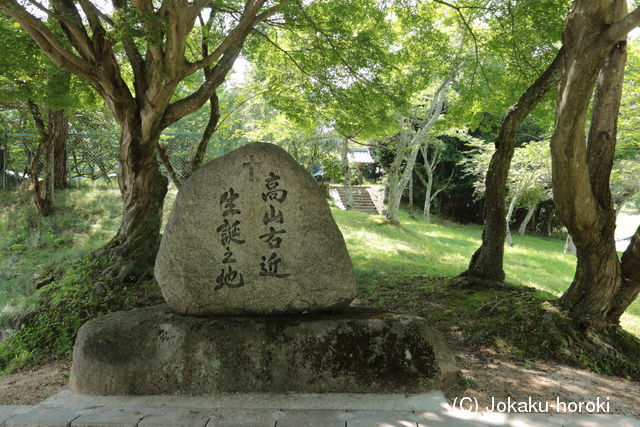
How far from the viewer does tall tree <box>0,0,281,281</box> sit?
562cm

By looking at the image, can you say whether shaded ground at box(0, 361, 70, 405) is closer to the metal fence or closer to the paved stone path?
the paved stone path

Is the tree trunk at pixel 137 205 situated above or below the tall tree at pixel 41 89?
below

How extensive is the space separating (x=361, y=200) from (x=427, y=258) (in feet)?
46.5

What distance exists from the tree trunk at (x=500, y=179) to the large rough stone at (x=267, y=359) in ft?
11.2

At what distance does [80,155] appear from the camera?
1518cm

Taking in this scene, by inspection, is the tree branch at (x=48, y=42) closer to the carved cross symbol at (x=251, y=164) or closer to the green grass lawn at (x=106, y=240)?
the carved cross symbol at (x=251, y=164)

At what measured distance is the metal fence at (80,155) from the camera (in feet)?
46.8

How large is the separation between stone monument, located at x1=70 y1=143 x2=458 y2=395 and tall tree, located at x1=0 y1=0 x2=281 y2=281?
2.65 meters

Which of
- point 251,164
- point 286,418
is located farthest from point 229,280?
point 286,418

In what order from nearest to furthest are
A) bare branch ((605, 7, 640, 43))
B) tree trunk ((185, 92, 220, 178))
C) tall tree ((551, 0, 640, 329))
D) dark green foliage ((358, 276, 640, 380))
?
bare branch ((605, 7, 640, 43)) < tall tree ((551, 0, 640, 329)) < dark green foliage ((358, 276, 640, 380)) < tree trunk ((185, 92, 220, 178))

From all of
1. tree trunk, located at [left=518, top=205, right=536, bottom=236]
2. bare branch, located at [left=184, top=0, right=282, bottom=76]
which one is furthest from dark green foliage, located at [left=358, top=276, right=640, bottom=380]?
tree trunk, located at [left=518, top=205, right=536, bottom=236]

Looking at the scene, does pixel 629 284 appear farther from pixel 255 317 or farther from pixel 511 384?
pixel 255 317

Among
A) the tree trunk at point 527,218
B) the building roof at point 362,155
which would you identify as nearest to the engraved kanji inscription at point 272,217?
the tree trunk at point 527,218

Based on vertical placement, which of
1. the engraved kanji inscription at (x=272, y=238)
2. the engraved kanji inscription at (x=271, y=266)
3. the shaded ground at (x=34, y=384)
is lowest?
the shaded ground at (x=34, y=384)
